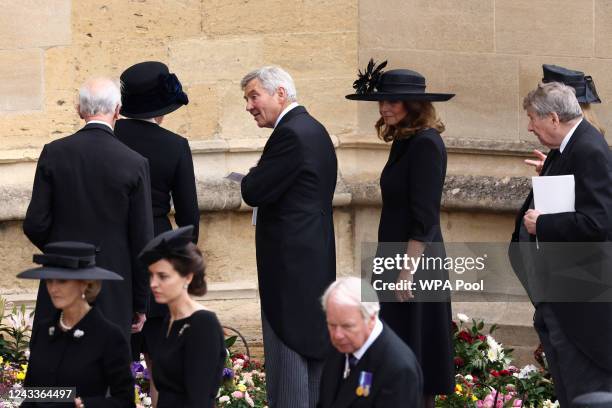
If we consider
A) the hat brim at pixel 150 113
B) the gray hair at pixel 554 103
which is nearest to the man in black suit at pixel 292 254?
the hat brim at pixel 150 113

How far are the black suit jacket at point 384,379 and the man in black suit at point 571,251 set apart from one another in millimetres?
Result: 1362

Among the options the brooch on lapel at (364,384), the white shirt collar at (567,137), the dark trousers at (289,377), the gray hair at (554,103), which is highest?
the gray hair at (554,103)

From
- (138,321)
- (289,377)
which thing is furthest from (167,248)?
(289,377)

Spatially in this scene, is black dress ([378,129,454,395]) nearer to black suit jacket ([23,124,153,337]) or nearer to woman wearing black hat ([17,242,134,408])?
black suit jacket ([23,124,153,337])

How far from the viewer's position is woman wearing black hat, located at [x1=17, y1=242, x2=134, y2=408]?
17.1ft

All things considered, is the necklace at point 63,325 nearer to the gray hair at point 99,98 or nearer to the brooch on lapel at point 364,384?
the brooch on lapel at point 364,384

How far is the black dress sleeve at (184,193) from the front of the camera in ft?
22.2

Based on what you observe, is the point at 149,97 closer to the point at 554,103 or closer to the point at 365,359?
the point at 554,103

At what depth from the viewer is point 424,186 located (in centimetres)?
668

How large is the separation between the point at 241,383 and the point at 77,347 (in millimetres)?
2276

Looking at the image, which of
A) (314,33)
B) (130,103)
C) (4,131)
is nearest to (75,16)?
(4,131)

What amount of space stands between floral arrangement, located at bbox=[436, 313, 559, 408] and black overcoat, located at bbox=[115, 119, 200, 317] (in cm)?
175

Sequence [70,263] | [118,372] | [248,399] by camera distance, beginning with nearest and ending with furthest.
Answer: [118,372] → [70,263] → [248,399]

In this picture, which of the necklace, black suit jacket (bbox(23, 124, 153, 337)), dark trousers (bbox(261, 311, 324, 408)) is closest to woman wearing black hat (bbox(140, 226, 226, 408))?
the necklace
